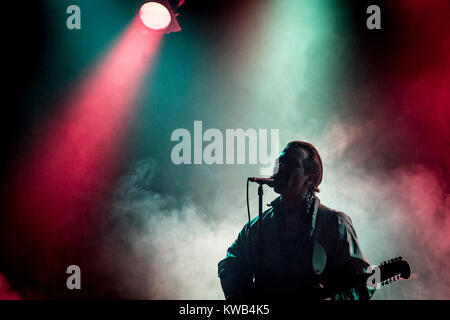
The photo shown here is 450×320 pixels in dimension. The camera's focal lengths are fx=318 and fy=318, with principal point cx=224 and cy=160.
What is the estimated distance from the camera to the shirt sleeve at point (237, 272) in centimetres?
263

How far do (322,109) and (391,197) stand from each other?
4.44 feet

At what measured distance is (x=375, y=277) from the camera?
7.62 ft

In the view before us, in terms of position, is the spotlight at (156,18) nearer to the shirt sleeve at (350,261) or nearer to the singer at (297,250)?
the singer at (297,250)

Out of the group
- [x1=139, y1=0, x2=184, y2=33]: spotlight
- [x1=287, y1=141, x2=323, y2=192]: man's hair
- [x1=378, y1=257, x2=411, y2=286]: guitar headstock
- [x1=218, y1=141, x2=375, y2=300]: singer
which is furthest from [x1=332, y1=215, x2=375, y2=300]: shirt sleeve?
[x1=139, y1=0, x2=184, y2=33]: spotlight

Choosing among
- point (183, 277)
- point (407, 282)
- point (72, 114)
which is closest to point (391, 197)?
point (407, 282)

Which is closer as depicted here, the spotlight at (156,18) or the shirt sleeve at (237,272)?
the shirt sleeve at (237,272)

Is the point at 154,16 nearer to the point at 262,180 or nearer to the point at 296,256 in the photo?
the point at 262,180

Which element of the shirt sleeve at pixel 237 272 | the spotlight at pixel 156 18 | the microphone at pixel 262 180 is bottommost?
the shirt sleeve at pixel 237 272

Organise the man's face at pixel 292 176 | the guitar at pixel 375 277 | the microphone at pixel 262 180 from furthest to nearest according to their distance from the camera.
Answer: the man's face at pixel 292 176 < the microphone at pixel 262 180 < the guitar at pixel 375 277

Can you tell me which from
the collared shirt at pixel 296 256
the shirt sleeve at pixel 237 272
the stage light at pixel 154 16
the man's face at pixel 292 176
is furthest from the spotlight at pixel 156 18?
the shirt sleeve at pixel 237 272

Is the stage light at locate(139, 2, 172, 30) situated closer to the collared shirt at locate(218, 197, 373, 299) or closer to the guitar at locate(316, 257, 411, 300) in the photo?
the collared shirt at locate(218, 197, 373, 299)

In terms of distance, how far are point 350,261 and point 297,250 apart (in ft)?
1.37
